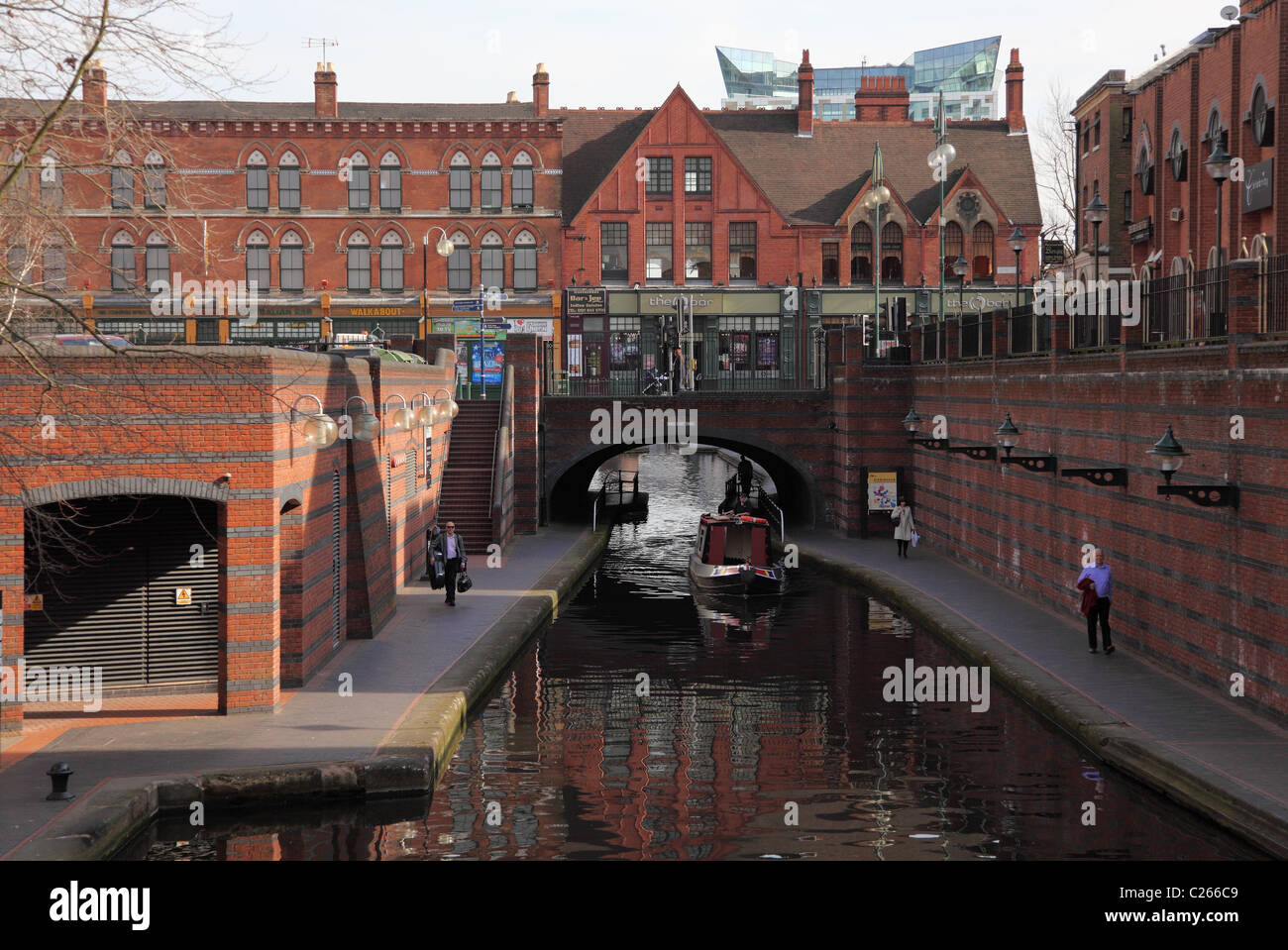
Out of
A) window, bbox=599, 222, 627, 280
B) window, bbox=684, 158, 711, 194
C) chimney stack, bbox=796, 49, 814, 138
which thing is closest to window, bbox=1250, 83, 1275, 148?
window, bbox=684, 158, 711, 194

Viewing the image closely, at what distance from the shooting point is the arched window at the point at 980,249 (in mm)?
61250

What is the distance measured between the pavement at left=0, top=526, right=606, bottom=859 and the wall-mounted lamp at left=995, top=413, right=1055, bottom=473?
32.7 ft

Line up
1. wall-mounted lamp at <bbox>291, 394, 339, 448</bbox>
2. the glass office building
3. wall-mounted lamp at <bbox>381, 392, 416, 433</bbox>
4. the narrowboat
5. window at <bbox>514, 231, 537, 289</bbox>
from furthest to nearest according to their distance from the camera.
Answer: the glass office building < window at <bbox>514, 231, 537, 289</bbox> < the narrowboat < wall-mounted lamp at <bbox>381, 392, 416, 433</bbox> < wall-mounted lamp at <bbox>291, 394, 339, 448</bbox>

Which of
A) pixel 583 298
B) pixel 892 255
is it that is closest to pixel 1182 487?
pixel 583 298

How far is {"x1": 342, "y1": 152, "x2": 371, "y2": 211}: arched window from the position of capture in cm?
5916

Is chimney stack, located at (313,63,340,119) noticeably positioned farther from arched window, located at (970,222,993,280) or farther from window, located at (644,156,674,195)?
arched window, located at (970,222,993,280)

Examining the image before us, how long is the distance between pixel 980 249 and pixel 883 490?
23.1m

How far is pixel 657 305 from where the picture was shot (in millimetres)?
59844

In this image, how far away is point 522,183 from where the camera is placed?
59688mm

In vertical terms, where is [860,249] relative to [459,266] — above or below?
above

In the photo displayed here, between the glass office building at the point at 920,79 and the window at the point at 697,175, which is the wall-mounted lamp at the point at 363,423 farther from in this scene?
the glass office building at the point at 920,79

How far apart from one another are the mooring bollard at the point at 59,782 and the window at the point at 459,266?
4639 centimetres

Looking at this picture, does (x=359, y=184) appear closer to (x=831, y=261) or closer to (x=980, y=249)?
(x=831, y=261)

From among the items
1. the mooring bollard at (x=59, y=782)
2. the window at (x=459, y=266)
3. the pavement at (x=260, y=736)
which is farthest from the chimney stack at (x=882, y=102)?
the mooring bollard at (x=59, y=782)
